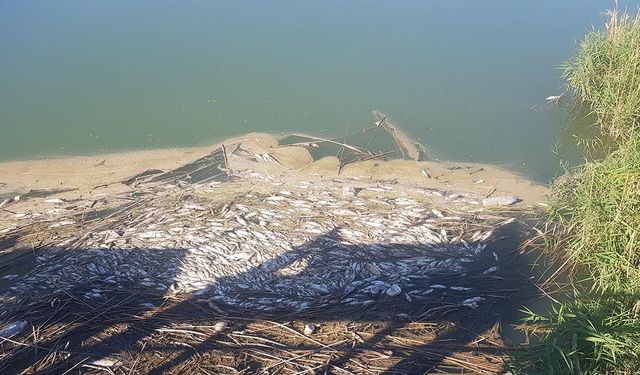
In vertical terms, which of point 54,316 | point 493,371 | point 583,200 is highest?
point 583,200

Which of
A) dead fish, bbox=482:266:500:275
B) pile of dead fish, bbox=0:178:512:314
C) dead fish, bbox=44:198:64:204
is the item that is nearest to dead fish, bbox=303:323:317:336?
pile of dead fish, bbox=0:178:512:314

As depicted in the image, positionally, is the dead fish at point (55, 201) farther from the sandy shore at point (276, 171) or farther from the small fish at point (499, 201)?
the small fish at point (499, 201)

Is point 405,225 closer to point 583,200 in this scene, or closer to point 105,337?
point 583,200

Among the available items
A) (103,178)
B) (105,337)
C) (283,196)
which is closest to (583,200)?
(283,196)

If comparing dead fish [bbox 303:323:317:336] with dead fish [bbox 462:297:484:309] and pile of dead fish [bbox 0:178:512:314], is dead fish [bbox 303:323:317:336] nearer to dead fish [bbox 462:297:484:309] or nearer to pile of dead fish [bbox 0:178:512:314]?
pile of dead fish [bbox 0:178:512:314]

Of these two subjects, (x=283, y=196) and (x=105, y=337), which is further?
(x=283, y=196)

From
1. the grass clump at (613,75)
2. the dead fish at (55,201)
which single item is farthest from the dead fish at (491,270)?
the dead fish at (55,201)

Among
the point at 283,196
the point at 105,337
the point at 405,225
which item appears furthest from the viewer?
the point at 283,196
